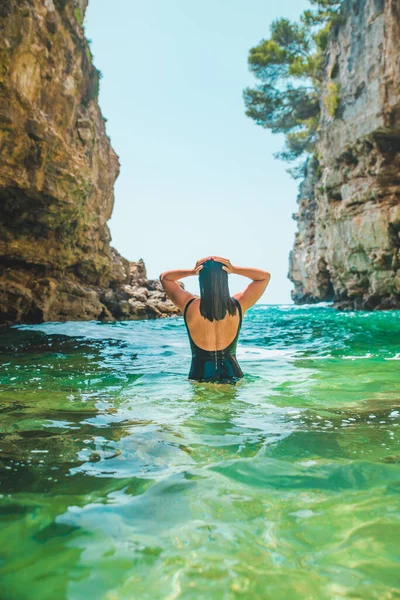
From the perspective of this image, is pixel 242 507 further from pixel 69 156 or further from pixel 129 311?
pixel 129 311

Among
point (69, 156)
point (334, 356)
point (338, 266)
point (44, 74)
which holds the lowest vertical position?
point (334, 356)

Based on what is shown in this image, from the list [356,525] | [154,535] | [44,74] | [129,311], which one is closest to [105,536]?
[154,535]

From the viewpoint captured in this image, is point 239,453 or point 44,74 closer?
point 239,453

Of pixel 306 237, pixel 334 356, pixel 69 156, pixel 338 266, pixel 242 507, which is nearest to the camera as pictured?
pixel 242 507

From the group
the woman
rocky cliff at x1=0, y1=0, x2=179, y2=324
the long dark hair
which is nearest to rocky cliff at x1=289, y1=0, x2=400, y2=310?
rocky cliff at x1=0, y1=0, x2=179, y2=324

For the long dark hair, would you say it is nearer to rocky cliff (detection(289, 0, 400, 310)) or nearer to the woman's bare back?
the woman's bare back

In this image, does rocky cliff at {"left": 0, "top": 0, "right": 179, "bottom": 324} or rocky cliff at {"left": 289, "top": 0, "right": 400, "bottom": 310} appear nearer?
rocky cliff at {"left": 0, "top": 0, "right": 179, "bottom": 324}

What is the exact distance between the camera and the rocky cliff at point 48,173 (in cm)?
922

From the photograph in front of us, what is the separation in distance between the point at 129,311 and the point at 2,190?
11178 mm

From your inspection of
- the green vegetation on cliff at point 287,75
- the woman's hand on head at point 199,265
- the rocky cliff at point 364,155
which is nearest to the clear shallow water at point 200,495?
the woman's hand on head at point 199,265

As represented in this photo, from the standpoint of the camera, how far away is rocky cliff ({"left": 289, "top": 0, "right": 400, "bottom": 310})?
17531 millimetres

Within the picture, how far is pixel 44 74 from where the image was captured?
10617 millimetres

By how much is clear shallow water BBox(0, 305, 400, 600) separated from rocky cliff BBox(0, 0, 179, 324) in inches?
314

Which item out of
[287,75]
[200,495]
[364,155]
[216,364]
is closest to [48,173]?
[216,364]
